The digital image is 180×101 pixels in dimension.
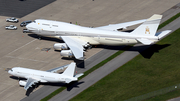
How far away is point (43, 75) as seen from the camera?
244 feet

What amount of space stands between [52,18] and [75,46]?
93.1 feet

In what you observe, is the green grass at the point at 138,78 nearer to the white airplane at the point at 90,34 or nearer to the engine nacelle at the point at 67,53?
the white airplane at the point at 90,34

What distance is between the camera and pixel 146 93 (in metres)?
72.2

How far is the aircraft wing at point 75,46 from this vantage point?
8156cm

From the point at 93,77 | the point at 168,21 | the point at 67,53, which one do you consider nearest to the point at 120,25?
the point at 168,21

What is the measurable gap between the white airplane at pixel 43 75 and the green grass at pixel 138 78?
5121mm

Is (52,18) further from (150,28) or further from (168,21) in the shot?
(150,28)

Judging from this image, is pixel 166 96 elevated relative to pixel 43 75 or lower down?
lower down

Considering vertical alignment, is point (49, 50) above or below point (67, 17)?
below

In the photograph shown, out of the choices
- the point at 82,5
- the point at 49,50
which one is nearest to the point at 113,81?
the point at 49,50

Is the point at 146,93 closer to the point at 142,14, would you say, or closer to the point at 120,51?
the point at 120,51

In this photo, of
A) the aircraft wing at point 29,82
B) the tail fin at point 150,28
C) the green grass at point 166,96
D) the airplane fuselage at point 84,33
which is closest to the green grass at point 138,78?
the green grass at point 166,96

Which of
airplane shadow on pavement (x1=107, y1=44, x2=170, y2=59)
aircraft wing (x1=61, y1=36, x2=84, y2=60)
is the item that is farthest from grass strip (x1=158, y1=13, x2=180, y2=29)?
aircraft wing (x1=61, y1=36, x2=84, y2=60)

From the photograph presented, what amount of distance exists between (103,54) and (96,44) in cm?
351
